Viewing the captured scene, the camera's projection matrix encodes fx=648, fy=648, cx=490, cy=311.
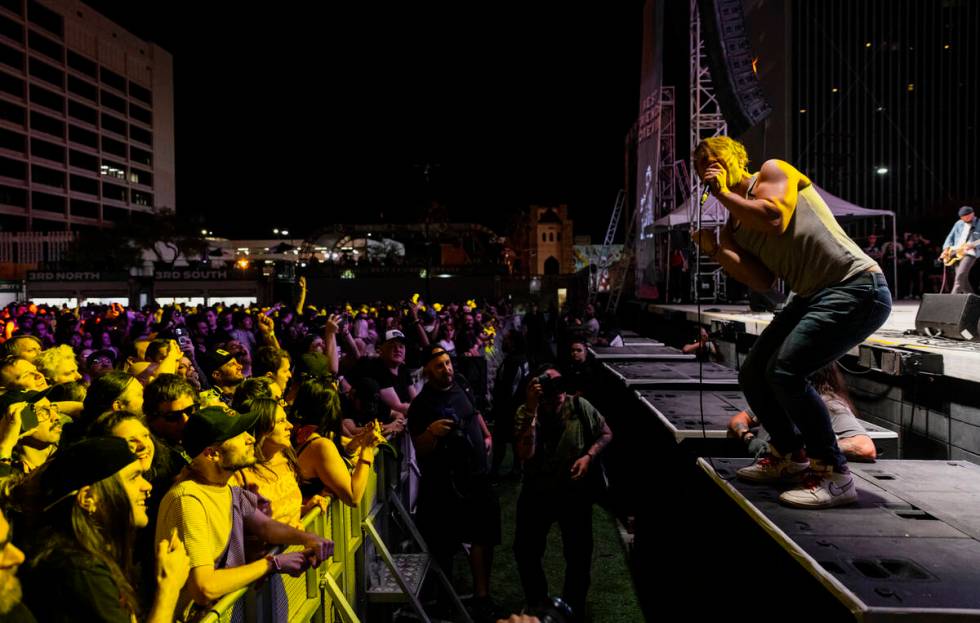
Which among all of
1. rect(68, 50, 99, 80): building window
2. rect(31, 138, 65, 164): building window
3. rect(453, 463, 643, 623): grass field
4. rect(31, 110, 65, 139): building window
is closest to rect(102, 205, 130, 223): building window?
rect(31, 138, 65, 164): building window

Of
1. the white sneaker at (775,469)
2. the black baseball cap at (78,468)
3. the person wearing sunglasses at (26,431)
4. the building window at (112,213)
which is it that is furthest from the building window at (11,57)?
the white sneaker at (775,469)

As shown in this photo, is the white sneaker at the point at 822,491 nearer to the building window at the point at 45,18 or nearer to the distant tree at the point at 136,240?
the distant tree at the point at 136,240

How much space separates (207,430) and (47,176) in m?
84.6

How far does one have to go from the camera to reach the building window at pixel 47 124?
68475 millimetres

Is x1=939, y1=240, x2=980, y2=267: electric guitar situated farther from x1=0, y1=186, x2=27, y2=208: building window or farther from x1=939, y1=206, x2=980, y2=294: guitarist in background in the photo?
x1=0, y1=186, x2=27, y2=208: building window

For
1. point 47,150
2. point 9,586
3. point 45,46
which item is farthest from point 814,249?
point 45,46

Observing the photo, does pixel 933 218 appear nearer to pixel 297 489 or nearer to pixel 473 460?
pixel 473 460

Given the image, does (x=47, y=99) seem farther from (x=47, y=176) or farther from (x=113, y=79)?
(x=113, y=79)

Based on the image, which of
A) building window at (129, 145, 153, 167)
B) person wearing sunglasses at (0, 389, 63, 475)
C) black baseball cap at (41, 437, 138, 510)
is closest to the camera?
black baseball cap at (41, 437, 138, 510)

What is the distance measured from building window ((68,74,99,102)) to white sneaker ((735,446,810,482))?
8904cm

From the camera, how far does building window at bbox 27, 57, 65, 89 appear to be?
6794 centimetres

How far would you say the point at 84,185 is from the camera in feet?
252

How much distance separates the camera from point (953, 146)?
30.0m

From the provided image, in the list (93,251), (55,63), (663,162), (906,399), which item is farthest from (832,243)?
(55,63)
